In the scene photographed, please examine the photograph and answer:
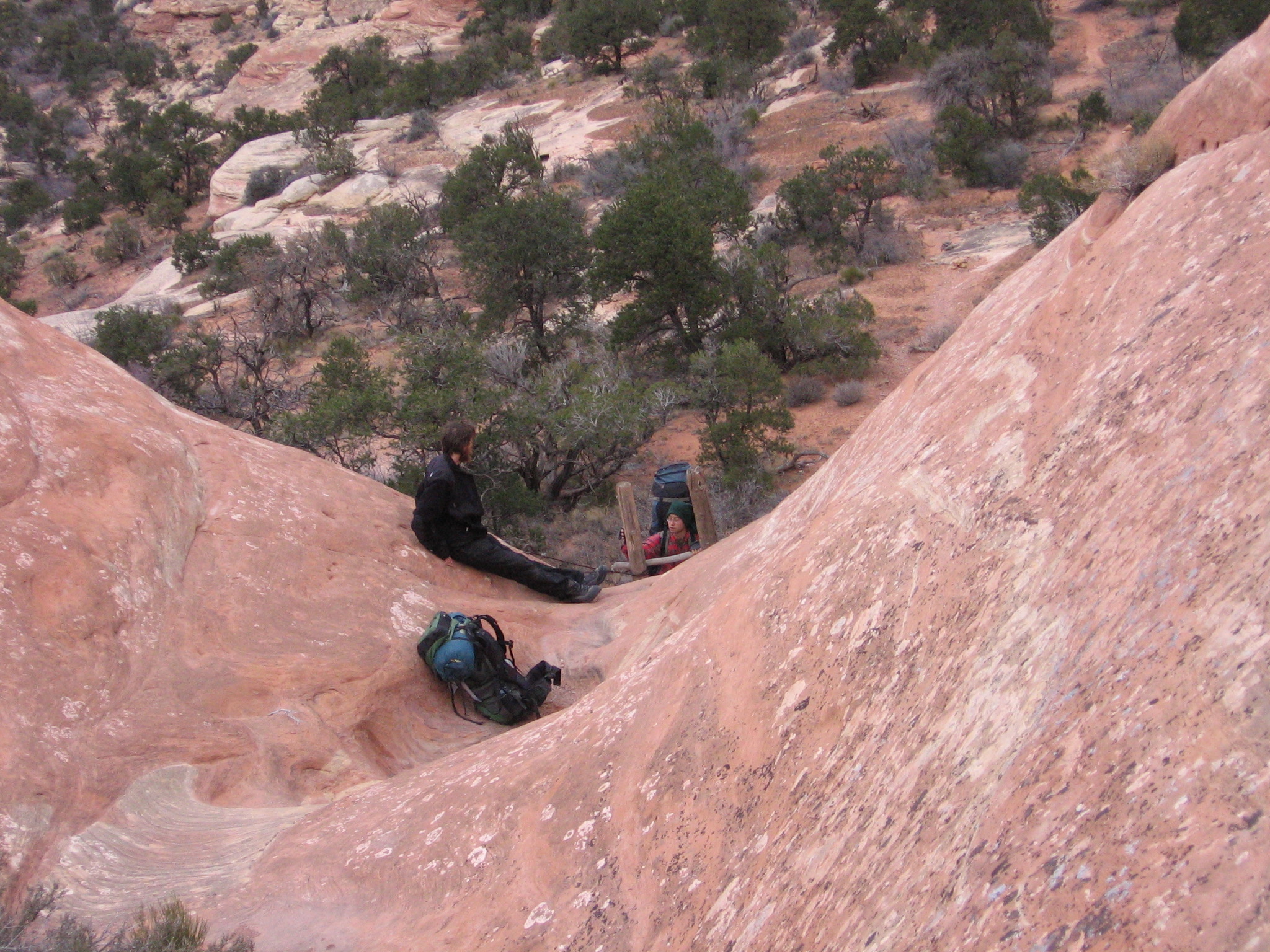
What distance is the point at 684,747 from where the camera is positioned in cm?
268

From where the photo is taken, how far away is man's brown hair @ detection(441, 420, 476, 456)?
5316mm

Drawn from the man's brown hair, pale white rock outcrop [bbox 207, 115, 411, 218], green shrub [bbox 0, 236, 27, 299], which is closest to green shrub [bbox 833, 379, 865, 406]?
the man's brown hair

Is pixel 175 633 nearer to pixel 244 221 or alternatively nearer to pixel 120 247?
pixel 244 221

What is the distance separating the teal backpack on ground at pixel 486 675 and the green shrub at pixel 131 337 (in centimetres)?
1099

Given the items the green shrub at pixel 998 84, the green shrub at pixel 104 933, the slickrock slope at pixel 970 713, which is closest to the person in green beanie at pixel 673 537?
the slickrock slope at pixel 970 713

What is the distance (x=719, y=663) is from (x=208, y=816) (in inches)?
82.9

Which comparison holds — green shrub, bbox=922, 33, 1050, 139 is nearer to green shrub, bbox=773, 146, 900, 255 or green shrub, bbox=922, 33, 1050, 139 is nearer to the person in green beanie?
green shrub, bbox=773, 146, 900, 255

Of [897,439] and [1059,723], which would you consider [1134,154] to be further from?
[1059,723]

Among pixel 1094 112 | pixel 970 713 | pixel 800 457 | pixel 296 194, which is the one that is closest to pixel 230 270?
pixel 296 194

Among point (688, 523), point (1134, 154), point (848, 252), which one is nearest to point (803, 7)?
point (848, 252)

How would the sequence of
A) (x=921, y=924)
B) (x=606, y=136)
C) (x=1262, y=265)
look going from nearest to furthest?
(x=921, y=924) < (x=1262, y=265) < (x=606, y=136)

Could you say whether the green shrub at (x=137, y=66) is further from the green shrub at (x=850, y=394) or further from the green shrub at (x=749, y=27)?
the green shrub at (x=850, y=394)

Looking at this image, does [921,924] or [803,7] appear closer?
[921,924]

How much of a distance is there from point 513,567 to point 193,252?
1973cm
